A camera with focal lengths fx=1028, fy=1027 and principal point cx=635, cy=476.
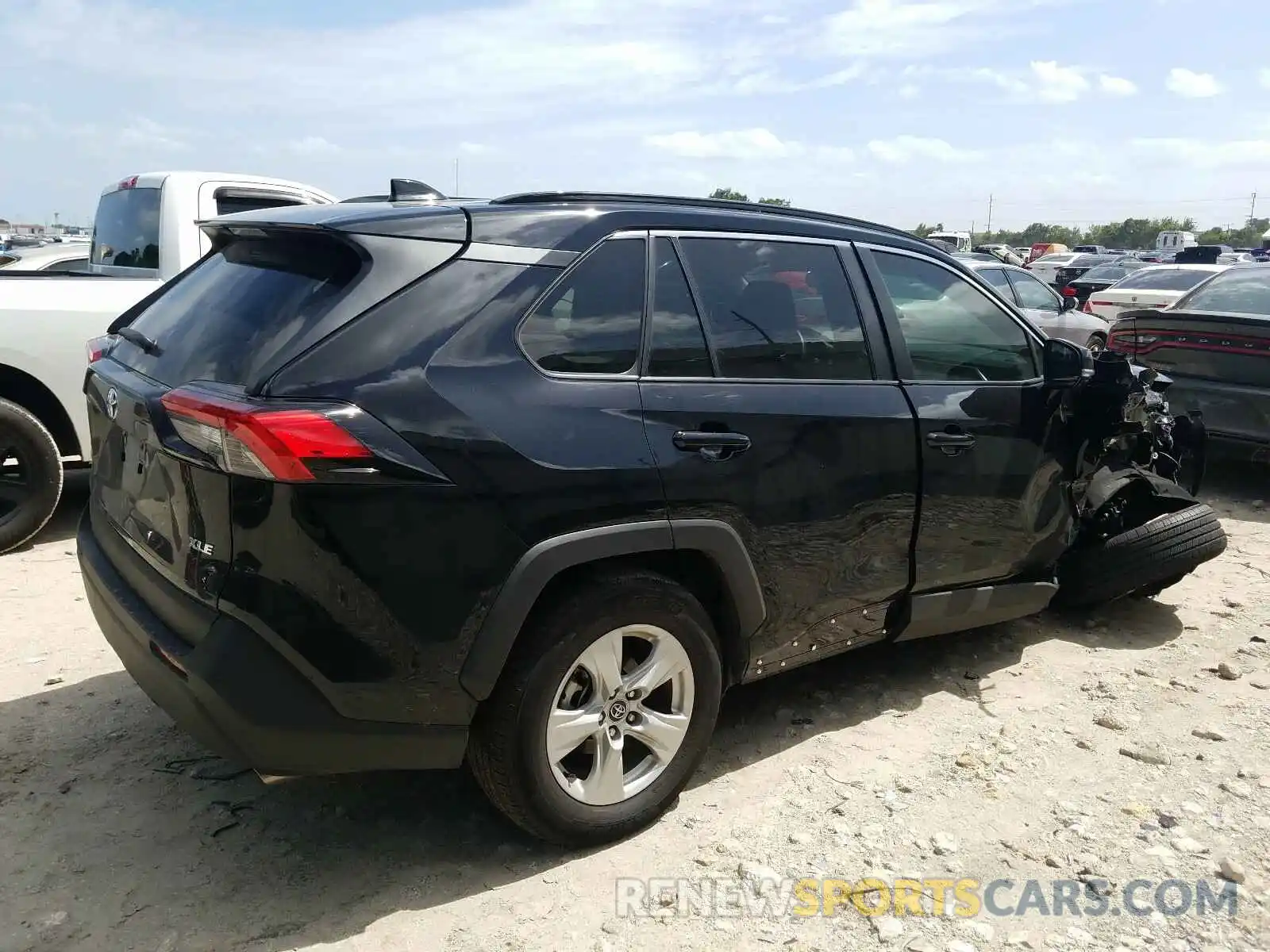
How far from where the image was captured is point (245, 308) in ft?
9.05

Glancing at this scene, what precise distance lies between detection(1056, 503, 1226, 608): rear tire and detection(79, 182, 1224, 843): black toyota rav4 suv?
1207 millimetres

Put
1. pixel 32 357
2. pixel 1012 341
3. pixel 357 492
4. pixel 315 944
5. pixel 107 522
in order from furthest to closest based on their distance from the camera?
pixel 32 357 < pixel 1012 341 < pixel 107 522 < pixel 315 944 < pixel 357 492

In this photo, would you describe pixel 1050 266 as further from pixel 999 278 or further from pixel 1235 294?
pixel 1235 294

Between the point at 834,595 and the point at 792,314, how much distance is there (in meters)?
0.96

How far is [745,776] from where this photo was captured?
3455 mm

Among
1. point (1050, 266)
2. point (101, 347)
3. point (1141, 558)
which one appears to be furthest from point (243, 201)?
point (1050, 266)

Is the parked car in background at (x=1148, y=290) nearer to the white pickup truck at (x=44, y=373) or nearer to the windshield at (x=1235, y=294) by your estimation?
the windshield at (x=1235, y=294)

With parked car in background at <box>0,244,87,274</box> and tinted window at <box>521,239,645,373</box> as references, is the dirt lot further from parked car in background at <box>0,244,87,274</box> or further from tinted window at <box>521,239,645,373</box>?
parked car in background at <box>0,244,87,274</box>

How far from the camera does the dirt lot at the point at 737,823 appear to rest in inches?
106

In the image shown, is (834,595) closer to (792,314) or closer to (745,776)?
(745,776)

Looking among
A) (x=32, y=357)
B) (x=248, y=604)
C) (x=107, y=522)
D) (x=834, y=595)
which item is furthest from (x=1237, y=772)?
(x=32, y=357)

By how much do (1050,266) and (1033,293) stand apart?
22.9 metres

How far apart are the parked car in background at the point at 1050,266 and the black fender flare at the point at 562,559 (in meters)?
22.9

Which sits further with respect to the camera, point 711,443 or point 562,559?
point 711,443
